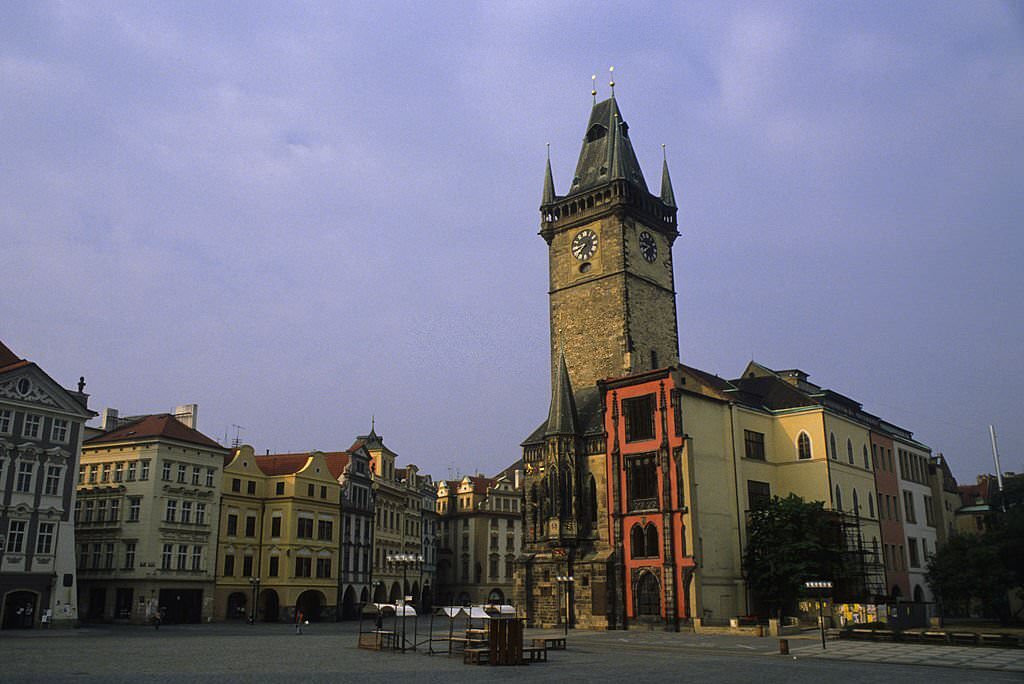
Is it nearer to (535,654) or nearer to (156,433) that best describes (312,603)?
(156,433)

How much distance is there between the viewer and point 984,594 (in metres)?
49.2

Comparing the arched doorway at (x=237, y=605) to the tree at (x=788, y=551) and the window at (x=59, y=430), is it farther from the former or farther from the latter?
the tree at (x=788, y=551)

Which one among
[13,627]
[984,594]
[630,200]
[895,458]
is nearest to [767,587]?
[984,594]

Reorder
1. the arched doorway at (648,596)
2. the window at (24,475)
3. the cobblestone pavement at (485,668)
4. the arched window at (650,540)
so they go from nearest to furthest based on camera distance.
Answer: the cobblestone pavement at (485,668)
the window at (24,475)
the arched doorway at (648,596)
the arched window at (650,540)

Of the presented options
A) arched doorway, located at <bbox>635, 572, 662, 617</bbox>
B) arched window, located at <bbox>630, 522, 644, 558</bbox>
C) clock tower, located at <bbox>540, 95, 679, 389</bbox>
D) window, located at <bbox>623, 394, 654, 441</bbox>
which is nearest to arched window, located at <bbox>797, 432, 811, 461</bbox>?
clock tower, located at <bbox>540, 95, 679, 389</bbox>

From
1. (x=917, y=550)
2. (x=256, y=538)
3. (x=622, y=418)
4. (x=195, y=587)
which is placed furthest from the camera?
(x=917, y=550)

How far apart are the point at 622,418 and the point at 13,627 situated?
115 feet

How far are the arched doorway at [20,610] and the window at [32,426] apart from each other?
8.26 m

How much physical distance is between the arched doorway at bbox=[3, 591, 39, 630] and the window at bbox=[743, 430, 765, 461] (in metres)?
41.7

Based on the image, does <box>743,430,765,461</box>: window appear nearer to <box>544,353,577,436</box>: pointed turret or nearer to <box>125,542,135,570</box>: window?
<box>544,353,577,436</box>: pointed turret

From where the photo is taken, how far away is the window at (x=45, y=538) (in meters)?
45.2

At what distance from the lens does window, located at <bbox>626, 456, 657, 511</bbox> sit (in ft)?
160

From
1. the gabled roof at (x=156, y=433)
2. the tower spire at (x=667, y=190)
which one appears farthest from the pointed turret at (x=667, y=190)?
the gabled roof at (x=156, y=433)

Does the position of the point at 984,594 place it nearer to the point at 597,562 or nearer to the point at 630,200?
the point at 597,562
